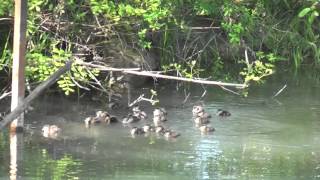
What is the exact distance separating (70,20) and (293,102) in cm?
363

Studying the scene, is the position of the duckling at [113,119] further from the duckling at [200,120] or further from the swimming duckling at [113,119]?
→ the duckling at [200,120]

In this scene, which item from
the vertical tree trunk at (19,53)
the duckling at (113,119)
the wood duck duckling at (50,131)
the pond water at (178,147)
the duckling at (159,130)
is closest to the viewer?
the pond water at (178,147)

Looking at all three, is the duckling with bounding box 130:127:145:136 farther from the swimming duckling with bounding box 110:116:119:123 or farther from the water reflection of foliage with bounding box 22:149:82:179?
the water reflection of foliage with bounding box 22:149:82:179

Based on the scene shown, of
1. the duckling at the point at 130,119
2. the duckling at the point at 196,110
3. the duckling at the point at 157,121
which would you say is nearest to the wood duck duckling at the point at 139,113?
the duckling at the point at 130,119

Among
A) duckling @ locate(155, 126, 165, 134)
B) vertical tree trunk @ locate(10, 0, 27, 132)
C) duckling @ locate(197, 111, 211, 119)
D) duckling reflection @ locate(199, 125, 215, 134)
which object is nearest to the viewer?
vertical tree trunk @ locate(10, 0, 27, 132)

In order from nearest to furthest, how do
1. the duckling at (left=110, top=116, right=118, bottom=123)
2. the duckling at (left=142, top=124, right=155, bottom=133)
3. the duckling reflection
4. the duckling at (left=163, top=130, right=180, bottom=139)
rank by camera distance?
the duckling at (left=163, top=130, right=180, bottom=139)
the duckling at (left=142, top=124, right=155, bottom=133)
the duckling reflection
the duckling at (left=110, top=116, right=118, bottom=123)

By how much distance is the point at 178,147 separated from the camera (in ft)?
27.0

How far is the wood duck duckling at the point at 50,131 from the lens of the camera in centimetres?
854

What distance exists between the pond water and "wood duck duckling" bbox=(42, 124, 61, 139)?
88 mm

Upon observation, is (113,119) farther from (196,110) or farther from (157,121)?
(196,110)

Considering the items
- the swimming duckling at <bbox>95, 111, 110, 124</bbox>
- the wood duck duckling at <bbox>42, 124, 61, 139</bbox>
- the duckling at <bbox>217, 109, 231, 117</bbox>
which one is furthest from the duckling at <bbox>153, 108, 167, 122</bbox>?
the wood duck duckling at <bbox>42, 124, 61, 139</bbox>

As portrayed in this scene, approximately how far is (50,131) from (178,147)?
154 cm

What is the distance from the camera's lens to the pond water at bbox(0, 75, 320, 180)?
23.8 ft

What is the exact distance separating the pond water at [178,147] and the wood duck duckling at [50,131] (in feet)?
0.29
